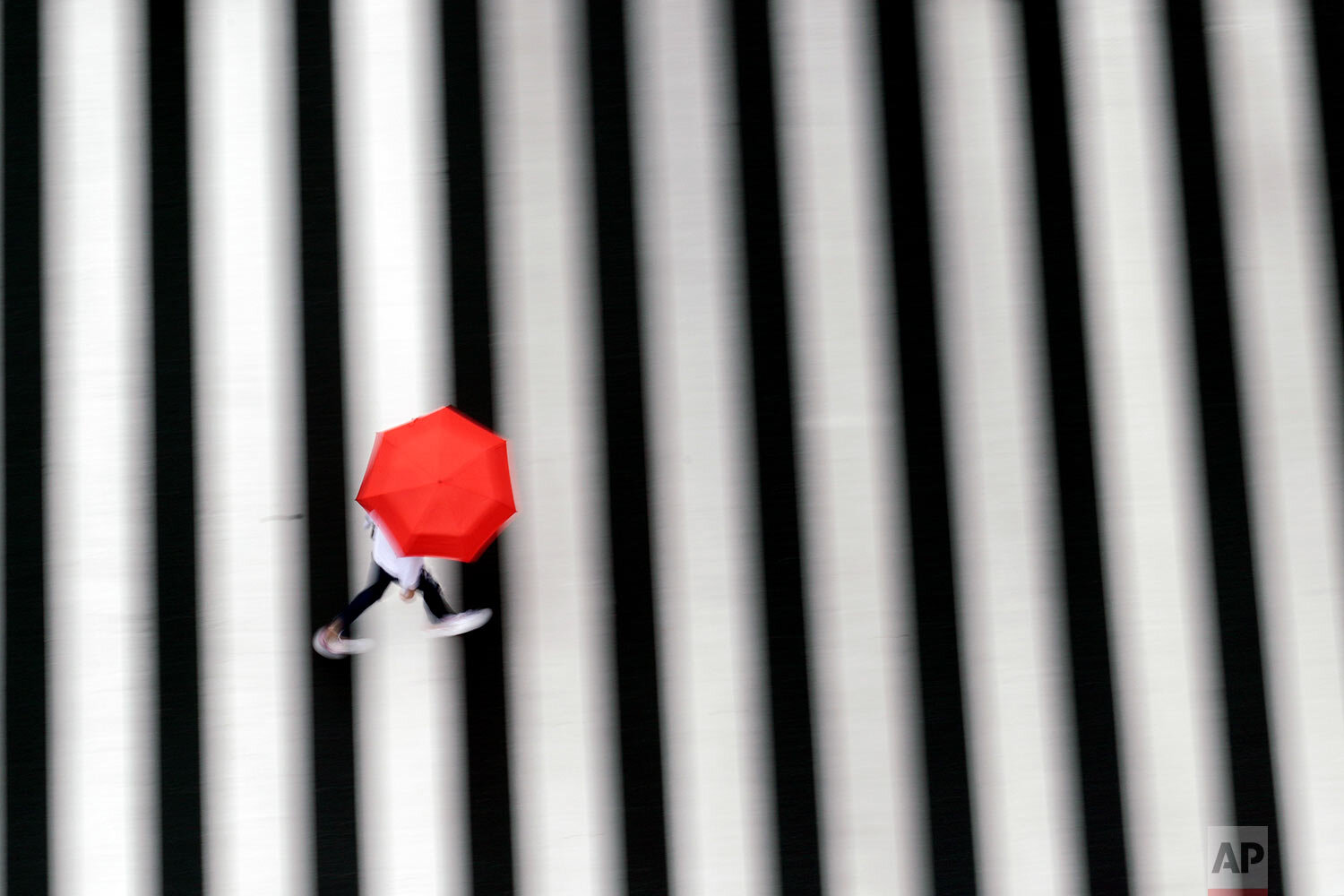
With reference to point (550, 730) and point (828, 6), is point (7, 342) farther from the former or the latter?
point (828, 6)

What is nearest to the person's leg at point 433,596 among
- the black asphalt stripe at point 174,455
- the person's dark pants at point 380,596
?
the person's dark pants at point 380,596

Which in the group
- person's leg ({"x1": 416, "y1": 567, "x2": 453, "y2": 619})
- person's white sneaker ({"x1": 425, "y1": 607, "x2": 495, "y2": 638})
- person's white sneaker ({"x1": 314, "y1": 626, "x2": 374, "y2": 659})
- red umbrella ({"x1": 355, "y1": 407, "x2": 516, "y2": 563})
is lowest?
person's white sneaker ({"x1": 314, "y1": 626, "x2": 374, "y2": 659})

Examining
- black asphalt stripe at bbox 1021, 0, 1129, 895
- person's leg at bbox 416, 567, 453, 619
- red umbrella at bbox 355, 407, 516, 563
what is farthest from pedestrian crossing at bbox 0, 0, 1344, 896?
red umbrella at bbox 355, 407, 516, 563

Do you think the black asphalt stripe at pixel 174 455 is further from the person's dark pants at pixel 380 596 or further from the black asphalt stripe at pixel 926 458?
the black asphalt stripe at pixel 926 458

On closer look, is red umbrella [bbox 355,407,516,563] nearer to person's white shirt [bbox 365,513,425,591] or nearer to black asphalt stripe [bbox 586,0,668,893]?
person's white shirt [bbox 365,513,425,591]

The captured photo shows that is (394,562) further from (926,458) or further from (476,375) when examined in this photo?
(926,458)

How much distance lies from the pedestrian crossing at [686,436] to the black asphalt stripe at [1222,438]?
2 centimetres

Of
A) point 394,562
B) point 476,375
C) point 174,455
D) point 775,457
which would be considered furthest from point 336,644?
point 775,457

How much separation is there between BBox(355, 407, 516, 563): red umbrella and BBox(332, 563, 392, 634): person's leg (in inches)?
19.6

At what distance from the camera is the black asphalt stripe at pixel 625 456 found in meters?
4.85

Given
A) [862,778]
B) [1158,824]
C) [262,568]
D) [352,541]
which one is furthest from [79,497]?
[1158,824]

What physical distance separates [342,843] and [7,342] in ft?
8.35

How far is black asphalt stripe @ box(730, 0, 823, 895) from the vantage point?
4855 mm

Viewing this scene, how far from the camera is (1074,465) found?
4.98 meters
